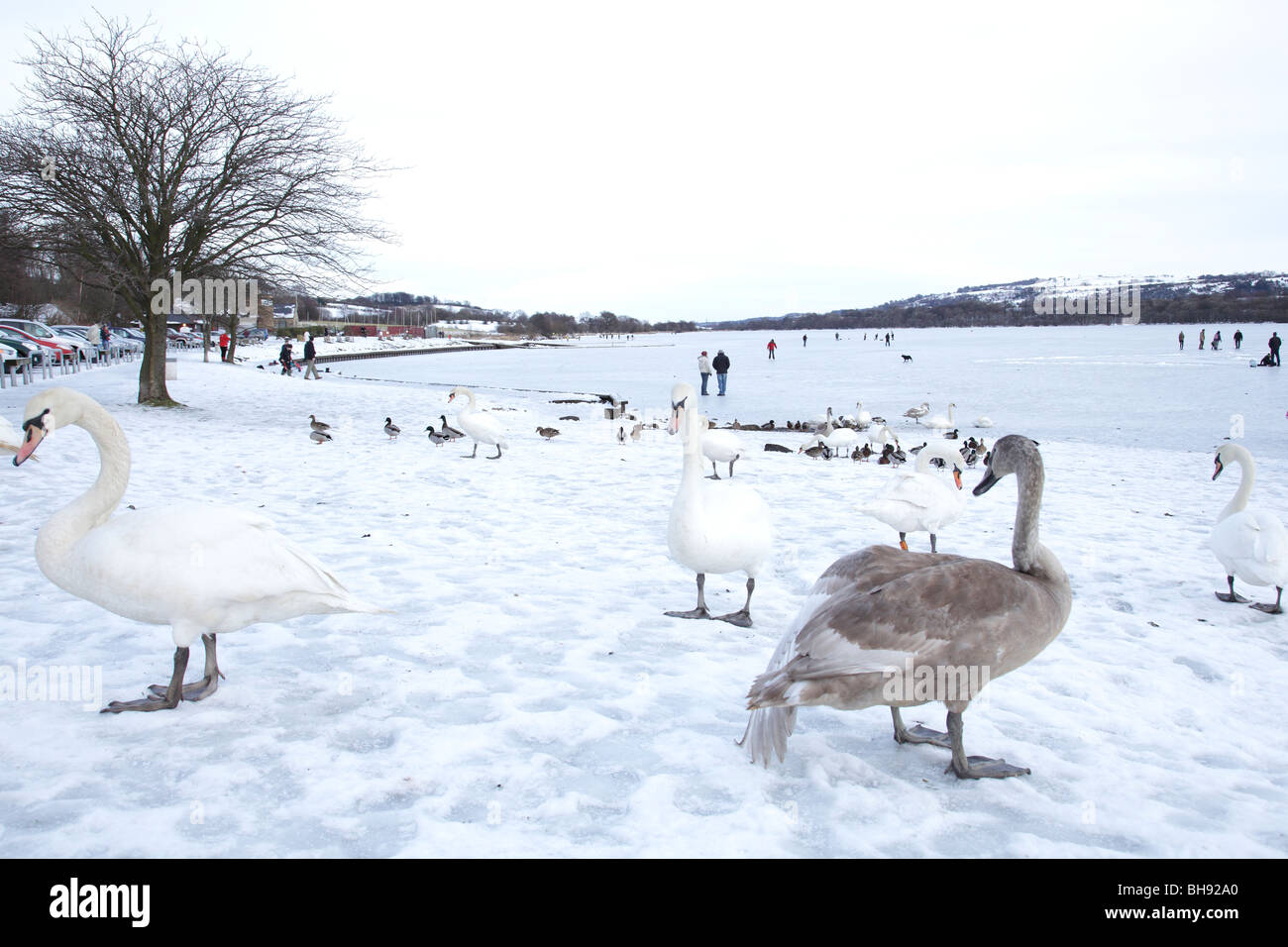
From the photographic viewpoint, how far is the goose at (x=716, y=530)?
5160 mm

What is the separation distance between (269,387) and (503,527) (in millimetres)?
21661

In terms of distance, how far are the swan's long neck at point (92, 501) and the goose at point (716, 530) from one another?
319 cm

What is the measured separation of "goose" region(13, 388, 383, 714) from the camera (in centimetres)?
347

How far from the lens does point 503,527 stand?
26.4 feet

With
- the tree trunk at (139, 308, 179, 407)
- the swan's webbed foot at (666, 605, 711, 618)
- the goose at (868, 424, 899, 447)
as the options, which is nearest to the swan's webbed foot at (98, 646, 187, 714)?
the swan's webbed foot at (666, 605, 711, 618)

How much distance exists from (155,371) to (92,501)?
57.1 ft

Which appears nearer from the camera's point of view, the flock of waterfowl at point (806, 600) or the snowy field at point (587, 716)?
the snowy field at point (587, 716)

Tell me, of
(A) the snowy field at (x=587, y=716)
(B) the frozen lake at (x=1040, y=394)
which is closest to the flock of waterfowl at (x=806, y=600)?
(A) the snowy field at (x=587, y=716)

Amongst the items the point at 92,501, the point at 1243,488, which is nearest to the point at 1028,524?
the point at 92,501

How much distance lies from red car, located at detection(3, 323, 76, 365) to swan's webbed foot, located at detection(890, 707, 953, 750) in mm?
34085

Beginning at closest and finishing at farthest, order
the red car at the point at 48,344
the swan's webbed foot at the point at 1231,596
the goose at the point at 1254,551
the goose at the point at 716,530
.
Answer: the goose at the point at 716,530, the goose at the point at 1254,551, the swan's webbed foot at the point at 1231,596, the red car at the point at 48,344

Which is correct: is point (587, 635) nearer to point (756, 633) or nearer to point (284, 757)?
point (756, 633)

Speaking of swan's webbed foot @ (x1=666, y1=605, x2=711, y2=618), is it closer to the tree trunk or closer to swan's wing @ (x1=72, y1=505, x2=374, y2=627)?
swan's wing @ (x1=72, y1=505, x2=374, y2=627)

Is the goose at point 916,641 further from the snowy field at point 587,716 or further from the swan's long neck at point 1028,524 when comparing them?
the snowy field at point 587,716
